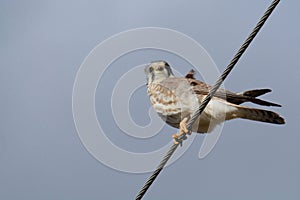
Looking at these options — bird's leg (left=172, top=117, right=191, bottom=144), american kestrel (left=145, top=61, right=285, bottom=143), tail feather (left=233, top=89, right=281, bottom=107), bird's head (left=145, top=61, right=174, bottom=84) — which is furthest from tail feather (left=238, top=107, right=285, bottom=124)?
bird's head (left=145, top=61, right=174, bottom=84)

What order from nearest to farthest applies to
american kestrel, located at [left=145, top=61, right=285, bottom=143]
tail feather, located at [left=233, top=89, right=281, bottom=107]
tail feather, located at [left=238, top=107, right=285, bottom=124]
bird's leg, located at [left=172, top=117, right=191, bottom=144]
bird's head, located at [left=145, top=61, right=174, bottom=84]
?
tail feather, located at [left=233, top=89, right=281, bottom=107], tail feather, located at [left=238, top=107, right=285, bottom=124], american kestrel, located at [left=145, top=61, right=285, bottom=143], bird's leg, located at [left=172, top=117, right=191, bottom=144], bird's head, located at [left=145, top=61, right=174, bottom=84]

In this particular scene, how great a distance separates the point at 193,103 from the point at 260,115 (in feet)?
3.10

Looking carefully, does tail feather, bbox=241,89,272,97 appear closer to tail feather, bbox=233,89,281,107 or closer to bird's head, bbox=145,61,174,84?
tail feather, bbox=233,89,281,107

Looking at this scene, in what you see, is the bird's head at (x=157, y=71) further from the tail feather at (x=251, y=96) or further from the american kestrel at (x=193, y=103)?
the tail feather at (x=251, y=96)

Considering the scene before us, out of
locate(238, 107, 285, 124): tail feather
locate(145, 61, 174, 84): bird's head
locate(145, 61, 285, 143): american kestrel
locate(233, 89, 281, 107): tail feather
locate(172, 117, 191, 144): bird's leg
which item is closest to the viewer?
locate(233, 89, 281, 107): tail feather

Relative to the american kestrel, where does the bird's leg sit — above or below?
below

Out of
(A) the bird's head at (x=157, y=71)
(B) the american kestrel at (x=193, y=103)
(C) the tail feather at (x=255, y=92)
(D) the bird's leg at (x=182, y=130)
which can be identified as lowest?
(D) the bird's leg at (x=182, y=130)

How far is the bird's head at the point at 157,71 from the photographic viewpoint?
7.77m

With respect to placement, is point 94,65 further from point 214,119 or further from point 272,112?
point 272,112

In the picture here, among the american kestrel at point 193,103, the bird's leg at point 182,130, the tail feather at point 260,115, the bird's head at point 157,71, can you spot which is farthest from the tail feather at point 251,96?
the bird's head at point 157,71

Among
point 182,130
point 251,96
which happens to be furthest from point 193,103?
point 251,96

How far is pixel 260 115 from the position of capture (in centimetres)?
625

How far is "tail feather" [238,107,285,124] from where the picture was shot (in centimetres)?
614

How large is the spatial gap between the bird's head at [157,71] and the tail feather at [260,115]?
5.26 ft
